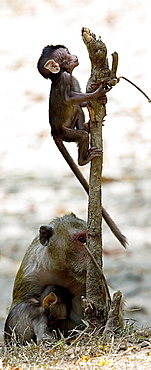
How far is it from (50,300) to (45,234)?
1.63 ft

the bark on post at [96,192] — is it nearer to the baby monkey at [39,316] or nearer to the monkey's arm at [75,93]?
the monkey's arm at [75,93]

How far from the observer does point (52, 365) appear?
3.91 metres

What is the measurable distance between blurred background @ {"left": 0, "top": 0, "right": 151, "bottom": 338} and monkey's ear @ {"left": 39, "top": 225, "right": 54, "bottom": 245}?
143 centimetres

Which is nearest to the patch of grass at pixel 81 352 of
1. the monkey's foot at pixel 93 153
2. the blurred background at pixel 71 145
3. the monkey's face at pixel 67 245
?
the monkey's face at pixel 67 245

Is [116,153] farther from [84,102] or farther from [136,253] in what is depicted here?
[84,102]

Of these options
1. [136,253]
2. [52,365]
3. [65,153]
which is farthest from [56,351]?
[136,253]

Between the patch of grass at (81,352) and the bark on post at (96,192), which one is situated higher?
the bark on post at (96,192)

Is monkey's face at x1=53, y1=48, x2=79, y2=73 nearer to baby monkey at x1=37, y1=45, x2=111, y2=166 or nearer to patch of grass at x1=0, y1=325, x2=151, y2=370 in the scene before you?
baby monkey at x1=37, y1=45, x2=111, y2=166

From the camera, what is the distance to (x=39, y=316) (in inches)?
188

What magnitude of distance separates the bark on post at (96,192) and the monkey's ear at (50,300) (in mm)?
271

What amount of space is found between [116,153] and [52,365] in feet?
16.7

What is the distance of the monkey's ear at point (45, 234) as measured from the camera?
4957 mm

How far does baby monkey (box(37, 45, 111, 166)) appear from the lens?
444 cm

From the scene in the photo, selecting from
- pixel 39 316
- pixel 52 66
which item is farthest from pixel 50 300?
pixel 52 66
